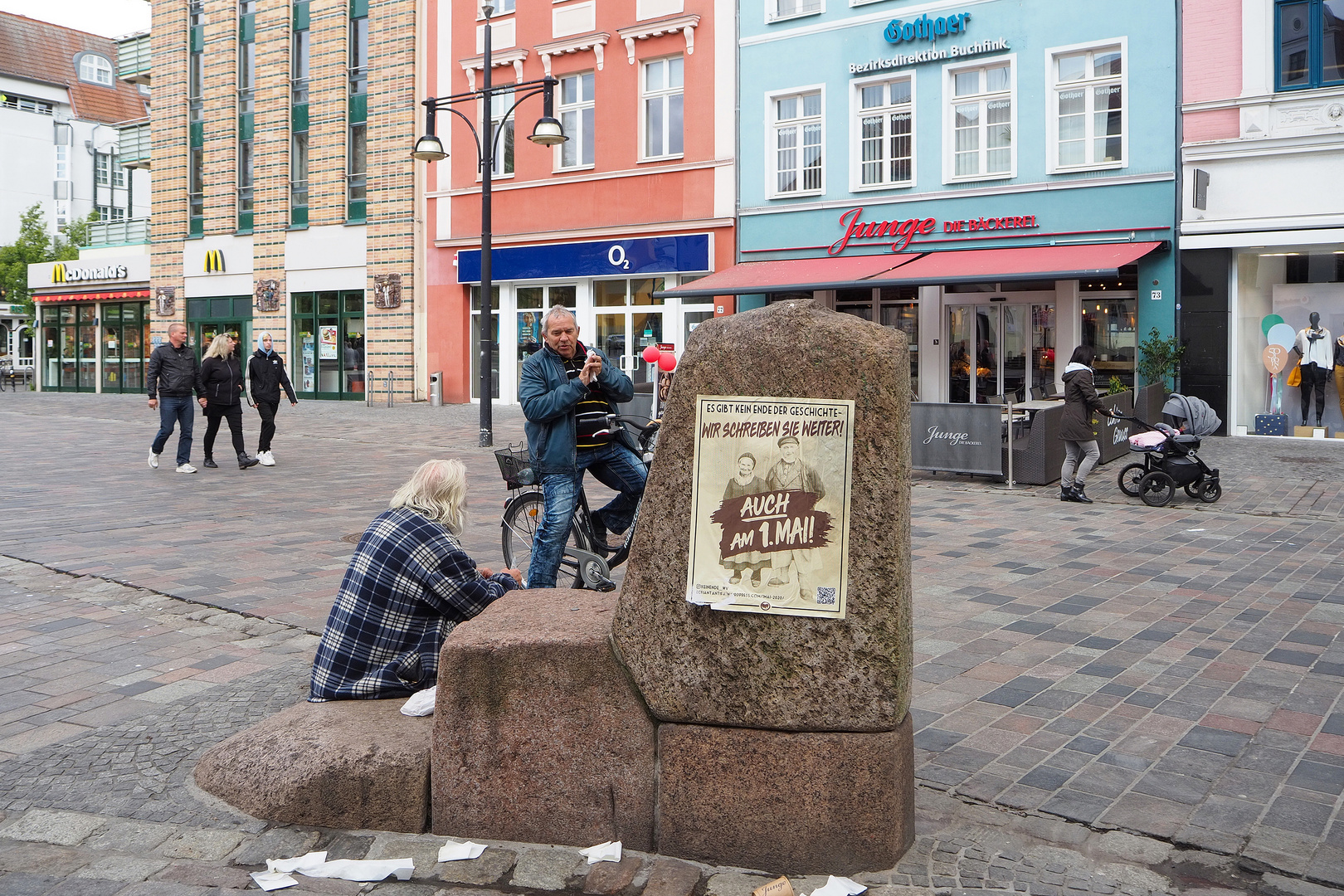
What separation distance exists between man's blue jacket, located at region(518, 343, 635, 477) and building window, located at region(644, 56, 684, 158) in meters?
18.9

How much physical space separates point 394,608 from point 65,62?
2723 inches

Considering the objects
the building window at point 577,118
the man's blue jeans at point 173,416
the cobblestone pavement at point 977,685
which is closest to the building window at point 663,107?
the building window at point 577,118

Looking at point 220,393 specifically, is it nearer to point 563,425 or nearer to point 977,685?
point 563,425

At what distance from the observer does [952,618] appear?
651 centimetres

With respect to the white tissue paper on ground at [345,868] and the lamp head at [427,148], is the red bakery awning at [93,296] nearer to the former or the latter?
the lamp head at [427,148]

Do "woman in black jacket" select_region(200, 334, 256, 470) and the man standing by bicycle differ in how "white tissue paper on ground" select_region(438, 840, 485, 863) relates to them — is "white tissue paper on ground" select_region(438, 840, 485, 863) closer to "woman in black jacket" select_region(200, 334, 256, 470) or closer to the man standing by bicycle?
the man standing by bicycle

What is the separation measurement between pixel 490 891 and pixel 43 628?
157 inches

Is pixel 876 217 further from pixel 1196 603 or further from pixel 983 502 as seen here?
pixel 1196 603

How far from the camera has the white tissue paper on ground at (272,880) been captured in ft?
11.1

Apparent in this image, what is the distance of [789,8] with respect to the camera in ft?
74.6

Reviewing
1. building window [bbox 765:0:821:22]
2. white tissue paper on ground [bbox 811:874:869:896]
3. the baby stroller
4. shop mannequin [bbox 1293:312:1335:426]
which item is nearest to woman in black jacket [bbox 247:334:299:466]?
the baby stroller

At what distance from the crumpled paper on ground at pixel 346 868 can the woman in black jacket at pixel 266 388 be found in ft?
38.5

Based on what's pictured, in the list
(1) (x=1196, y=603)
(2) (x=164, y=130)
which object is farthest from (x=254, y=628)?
(2) (x=164, y=130)

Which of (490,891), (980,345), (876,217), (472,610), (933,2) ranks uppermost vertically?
(933,2)
